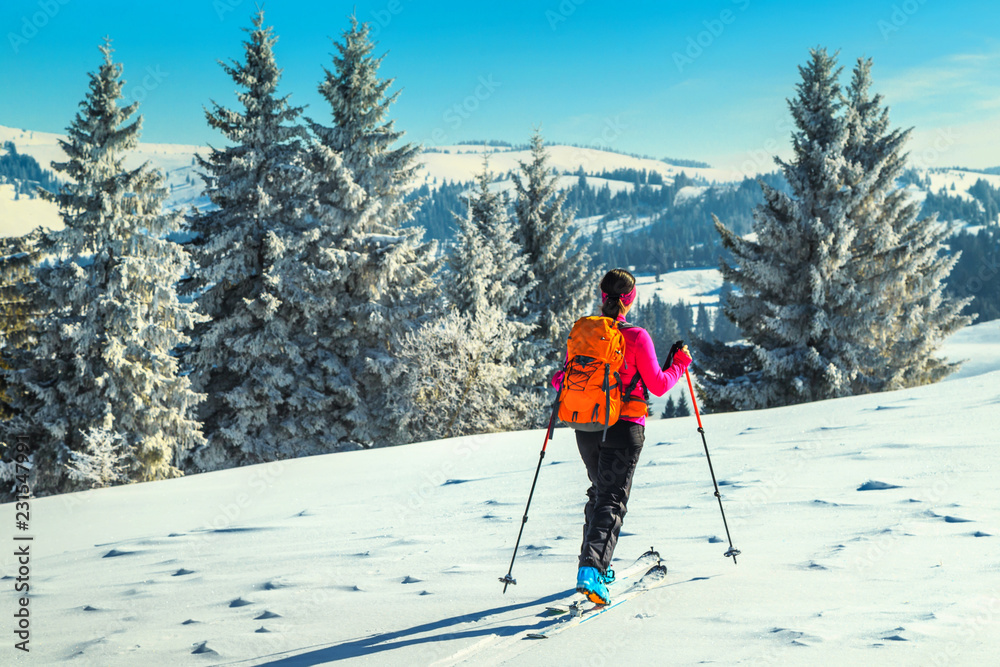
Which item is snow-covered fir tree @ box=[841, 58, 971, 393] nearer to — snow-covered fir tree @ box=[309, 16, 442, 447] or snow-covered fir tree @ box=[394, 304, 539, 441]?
snow-covered fir tree @ box=[394, 304, 539, 441]

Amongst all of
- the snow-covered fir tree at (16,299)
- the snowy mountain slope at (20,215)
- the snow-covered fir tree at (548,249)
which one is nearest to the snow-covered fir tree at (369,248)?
the snow-covered fir tree at (548,249)

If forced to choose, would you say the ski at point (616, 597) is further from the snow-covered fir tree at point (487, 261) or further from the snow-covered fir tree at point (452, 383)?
the snow-covered fir tree at point (487, 261)

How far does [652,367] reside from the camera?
4184 millimetres

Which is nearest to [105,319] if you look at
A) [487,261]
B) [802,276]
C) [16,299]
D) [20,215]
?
[16,299]

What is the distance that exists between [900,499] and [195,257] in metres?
24.4

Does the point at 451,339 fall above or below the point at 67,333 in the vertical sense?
below

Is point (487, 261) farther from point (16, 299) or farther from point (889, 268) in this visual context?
point (16, 299)

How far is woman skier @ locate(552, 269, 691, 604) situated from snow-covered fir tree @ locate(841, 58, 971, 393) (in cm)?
2245

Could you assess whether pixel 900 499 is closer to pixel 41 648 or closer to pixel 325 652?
pixel 325 652

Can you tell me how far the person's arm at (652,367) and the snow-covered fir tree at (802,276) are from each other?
67.2 feet

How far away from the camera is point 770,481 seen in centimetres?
706

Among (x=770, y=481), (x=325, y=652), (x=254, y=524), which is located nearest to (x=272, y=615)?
(x=325, y=652)

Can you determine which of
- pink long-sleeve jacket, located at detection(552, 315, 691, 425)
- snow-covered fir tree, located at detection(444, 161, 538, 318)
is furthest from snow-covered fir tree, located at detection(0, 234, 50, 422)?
pink long-sleeve jacket, located at detection(552, 315, 691, 425)

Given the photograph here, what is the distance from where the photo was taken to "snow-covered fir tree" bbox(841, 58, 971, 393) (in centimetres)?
2394
